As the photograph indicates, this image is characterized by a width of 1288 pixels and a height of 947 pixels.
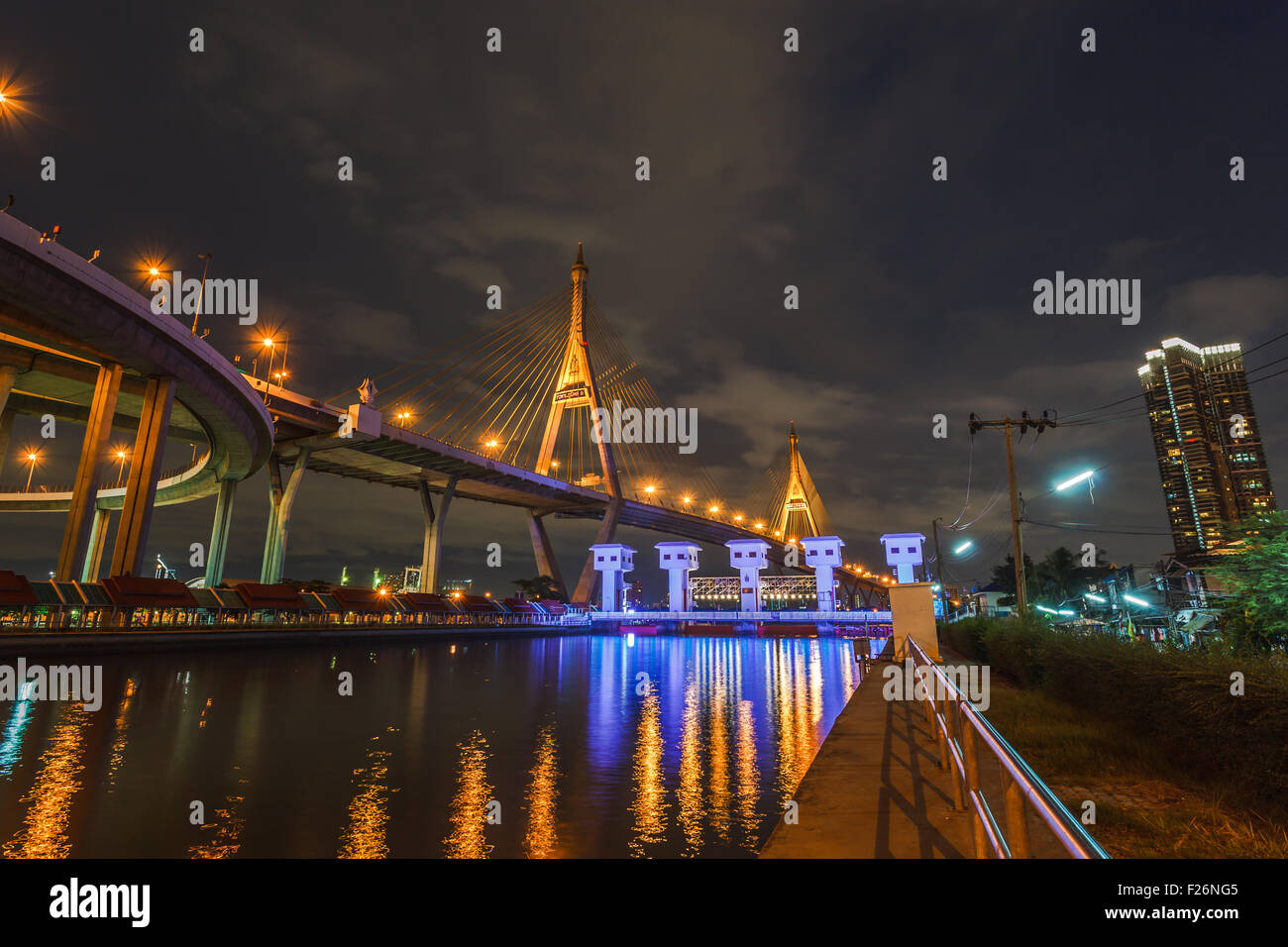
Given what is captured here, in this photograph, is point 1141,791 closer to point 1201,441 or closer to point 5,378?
point 5,378

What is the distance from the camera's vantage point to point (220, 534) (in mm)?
60125

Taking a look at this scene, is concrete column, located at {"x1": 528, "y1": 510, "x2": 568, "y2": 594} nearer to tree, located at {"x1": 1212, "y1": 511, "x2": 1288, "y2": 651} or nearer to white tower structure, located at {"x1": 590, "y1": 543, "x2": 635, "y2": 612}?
white tower structure, located at {"x1": 590, "y1": 543, "x2": 635, "y2": 612}

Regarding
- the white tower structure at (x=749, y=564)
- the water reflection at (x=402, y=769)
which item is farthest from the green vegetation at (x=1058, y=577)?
the water reflection at (x=402, y=769)

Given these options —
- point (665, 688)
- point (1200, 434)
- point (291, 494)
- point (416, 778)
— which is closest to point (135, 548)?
point (291, 494)

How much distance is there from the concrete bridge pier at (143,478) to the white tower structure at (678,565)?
39155mm

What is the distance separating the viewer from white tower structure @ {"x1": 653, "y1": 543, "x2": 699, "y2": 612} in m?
62.8

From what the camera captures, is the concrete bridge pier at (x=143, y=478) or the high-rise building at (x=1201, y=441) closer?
the high-rise building at (x=1201, y=441)

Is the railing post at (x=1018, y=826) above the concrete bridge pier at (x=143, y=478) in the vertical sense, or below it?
below

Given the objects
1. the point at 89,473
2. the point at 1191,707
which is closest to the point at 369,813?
the point at 1191,707

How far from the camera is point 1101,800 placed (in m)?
5.98

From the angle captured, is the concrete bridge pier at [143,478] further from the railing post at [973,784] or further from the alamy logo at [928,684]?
the railing post at [973,784]
